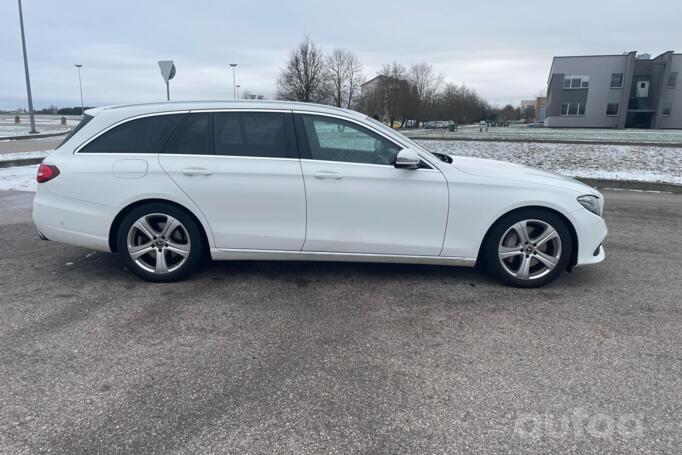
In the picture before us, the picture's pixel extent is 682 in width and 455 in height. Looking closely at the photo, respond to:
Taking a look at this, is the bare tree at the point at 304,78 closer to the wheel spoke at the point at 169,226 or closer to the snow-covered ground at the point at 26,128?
the snow-covered ground at the point at 26,128

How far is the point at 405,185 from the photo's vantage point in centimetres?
417

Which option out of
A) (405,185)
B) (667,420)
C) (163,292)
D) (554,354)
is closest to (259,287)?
(163,292)

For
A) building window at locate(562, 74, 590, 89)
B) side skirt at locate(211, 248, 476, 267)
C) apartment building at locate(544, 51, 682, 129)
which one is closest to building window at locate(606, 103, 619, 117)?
apartment building at locate(544, 51, 682, 129)

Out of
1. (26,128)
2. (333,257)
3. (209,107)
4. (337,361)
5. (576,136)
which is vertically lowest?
(337,361)

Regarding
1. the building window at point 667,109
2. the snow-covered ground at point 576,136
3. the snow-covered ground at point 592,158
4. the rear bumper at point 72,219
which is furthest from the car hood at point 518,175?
the building window at point 667,109

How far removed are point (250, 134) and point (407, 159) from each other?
4.70 ft

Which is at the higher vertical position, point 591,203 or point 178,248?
point 591,203

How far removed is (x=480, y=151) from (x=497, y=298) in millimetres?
14234

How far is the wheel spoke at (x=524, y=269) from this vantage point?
4.27 m

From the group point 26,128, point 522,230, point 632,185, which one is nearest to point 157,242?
point 522,230

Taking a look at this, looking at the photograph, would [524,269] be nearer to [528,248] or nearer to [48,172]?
[528,248]

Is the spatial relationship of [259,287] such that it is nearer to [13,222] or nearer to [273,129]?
[273,129]

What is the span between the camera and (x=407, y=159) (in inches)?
160

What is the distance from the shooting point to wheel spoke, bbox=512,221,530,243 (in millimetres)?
4219
